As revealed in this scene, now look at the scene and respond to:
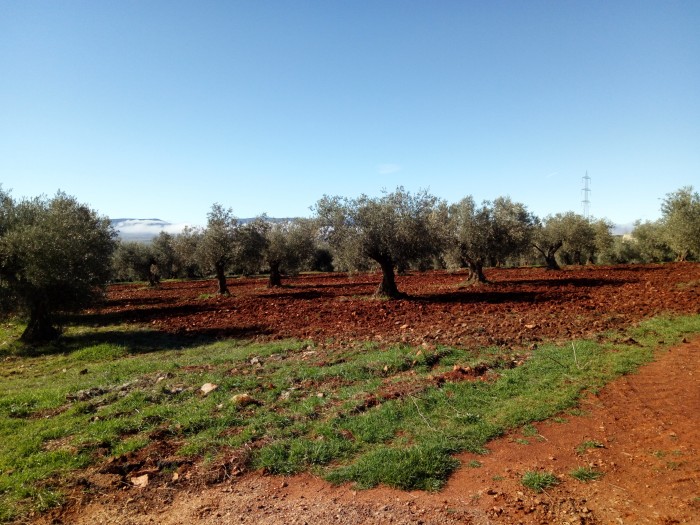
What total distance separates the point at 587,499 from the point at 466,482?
1458 mm

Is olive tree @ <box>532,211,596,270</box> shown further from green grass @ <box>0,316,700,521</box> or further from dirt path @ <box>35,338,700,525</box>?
dirt path @ <box>35,338,700,525</box>

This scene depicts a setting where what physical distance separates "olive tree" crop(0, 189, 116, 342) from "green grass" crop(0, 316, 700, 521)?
5058 mm

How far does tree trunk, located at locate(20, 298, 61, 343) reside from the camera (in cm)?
1717

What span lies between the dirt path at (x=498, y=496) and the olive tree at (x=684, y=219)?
1118 inches

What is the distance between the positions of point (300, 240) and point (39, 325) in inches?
1058

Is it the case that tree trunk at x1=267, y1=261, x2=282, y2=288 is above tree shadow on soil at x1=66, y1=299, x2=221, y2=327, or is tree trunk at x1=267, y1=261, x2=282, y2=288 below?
above

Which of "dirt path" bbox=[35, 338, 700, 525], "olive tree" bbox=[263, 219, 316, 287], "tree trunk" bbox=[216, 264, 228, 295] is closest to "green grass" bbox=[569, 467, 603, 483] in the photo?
"dirt path" bbox=[35, 338, 700, 525]

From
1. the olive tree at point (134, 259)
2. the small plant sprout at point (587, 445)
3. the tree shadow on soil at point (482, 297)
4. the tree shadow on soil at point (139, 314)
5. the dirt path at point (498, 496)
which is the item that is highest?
the olive tree at point (134, 259)

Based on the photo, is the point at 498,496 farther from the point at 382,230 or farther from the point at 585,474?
the point at 382,230

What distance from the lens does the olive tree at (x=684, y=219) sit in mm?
27922

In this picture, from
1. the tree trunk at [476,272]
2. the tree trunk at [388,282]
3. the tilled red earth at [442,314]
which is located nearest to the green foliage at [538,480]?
the tilled red earth at [442,314]

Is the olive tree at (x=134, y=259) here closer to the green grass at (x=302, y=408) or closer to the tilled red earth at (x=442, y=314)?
the tilled red earth at (x=442, y=314)

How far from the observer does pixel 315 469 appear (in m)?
5.87

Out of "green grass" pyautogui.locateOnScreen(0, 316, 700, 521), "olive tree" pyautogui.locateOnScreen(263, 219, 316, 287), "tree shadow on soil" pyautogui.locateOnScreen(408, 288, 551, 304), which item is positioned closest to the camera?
"green grass" pyautogui.locateOnScreen(0, 316, 700, 521)
